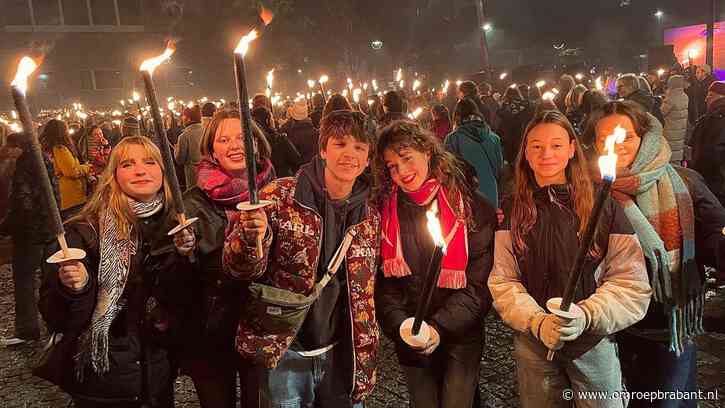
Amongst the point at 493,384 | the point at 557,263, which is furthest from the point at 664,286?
the point at 493,384

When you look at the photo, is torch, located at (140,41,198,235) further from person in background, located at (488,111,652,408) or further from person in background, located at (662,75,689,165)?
person in background, located at (662,75,689,165)

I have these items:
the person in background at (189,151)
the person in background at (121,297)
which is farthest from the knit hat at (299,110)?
the person in background at (121,297)

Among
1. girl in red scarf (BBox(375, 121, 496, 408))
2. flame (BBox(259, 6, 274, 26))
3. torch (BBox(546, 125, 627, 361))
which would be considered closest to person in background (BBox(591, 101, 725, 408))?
girl in red scarf (BBox(375, 121, 496, 408))

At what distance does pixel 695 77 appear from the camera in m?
15.0

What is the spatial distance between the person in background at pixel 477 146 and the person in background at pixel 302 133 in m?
2.22

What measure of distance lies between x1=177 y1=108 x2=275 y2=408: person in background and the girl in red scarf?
84cm

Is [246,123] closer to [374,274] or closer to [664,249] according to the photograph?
[374,274]

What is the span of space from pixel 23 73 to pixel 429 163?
2013 millimetres

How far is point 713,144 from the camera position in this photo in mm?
6277

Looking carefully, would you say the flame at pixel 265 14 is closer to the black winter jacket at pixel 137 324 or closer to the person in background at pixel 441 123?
the black winter jacket at pixel 137 324

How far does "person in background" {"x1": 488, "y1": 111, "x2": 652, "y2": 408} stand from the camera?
2723 mm

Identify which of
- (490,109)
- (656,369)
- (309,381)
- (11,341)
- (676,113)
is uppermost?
(490,109)

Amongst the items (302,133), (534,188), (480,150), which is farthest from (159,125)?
(302,133)

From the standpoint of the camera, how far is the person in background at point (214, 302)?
302 cm
